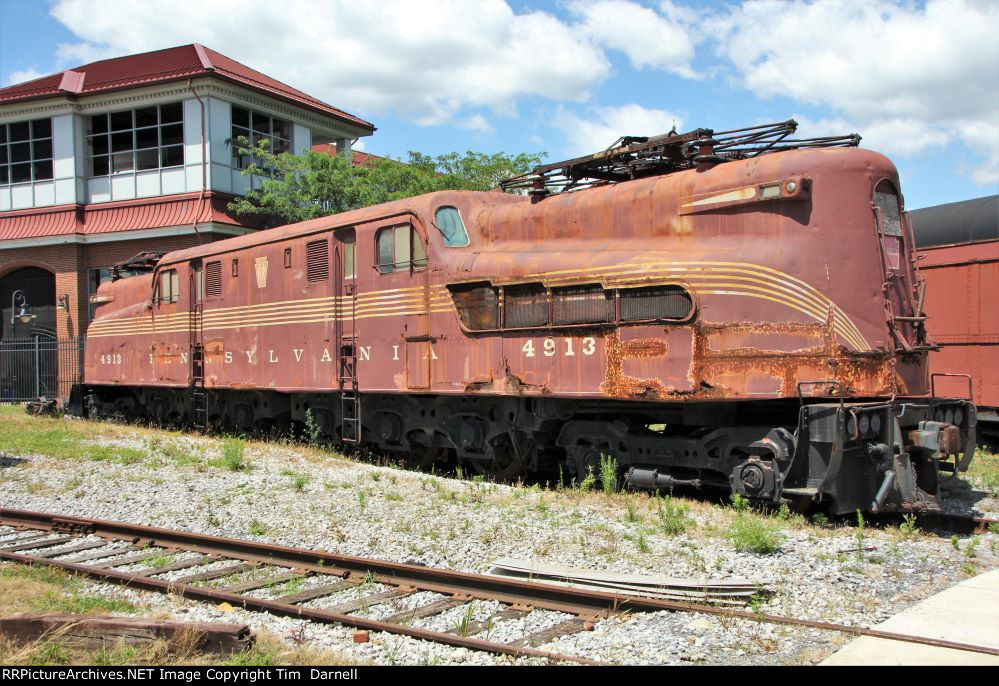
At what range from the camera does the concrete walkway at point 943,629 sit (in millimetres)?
4773

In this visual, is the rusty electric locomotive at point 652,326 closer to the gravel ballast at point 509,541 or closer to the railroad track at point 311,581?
the gravel ballast at point 509,541

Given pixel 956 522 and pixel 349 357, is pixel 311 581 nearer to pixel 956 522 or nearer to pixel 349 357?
pixel 349 357

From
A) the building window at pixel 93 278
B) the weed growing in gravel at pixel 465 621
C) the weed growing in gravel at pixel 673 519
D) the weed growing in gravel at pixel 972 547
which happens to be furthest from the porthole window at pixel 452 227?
the building window at pixel 93 278

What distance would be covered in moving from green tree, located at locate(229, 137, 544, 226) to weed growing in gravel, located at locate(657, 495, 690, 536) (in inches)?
651

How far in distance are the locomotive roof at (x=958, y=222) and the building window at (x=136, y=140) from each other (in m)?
22.7

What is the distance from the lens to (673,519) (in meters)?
8.20

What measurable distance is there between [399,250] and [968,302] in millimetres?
8922

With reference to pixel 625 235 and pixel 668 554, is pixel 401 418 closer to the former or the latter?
pixel 625 235

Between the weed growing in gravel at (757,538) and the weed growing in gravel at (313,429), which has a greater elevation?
the weed growing in gravel at (313,429)

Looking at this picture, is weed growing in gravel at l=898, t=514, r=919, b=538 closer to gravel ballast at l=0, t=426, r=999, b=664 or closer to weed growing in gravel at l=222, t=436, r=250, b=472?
gravel ballast at l=0, t=426, r=999, b=664

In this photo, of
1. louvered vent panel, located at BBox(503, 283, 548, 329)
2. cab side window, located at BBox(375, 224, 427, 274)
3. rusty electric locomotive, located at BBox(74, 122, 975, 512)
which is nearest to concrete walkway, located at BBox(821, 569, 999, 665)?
rusty electric locomotive, located at BBox(74, 122, 975, 512)

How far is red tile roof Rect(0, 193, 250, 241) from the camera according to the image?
2641cm

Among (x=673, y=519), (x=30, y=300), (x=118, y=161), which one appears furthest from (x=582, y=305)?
(x=30, y=300)

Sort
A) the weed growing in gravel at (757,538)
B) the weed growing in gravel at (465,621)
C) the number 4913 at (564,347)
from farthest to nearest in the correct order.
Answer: the number 4913 at (564,347) → the weed growing in gravel at (757,538) → the weed growing in gravel at (465,621)
